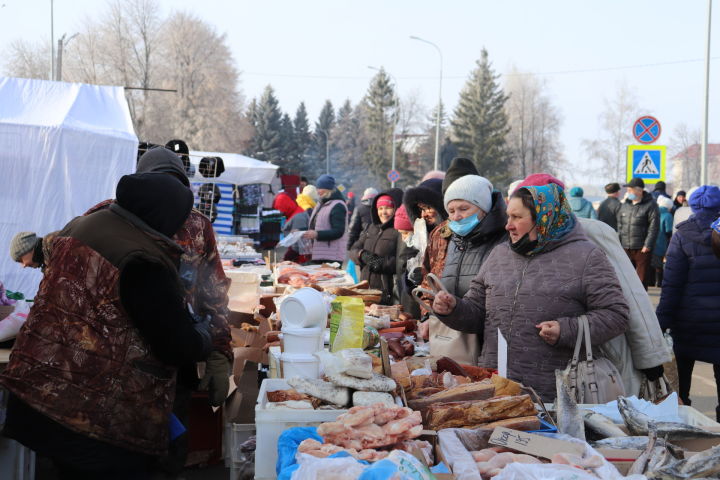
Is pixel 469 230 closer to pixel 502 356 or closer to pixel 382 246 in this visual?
pixel 502 356

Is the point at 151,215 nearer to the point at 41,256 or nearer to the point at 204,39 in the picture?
the point at 41,256

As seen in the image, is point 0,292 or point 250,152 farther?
point 250,152

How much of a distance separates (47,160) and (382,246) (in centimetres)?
386

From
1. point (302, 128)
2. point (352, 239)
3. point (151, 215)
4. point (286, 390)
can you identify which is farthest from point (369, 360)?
point (302, 128)

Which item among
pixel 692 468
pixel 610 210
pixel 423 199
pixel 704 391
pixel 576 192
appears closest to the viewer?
pixel 692 468

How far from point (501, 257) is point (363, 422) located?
5.38 feet

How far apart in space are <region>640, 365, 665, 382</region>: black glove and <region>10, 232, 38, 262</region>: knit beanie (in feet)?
14.2

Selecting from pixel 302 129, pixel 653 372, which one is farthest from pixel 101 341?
pixel 302 129

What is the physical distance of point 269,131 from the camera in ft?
236

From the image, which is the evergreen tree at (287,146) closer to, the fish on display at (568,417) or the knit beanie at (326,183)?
the knit beanie at (326,183)

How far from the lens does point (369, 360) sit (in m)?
2.77

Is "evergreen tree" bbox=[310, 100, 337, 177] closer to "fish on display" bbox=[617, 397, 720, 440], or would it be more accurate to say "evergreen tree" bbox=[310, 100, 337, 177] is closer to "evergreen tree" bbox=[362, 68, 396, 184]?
"evergreen tree" bbox=[362, 68, 396, 184]

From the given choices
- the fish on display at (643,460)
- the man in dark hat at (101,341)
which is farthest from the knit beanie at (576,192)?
the man in dark hat at (101,341)

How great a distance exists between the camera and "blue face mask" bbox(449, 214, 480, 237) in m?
4.32
